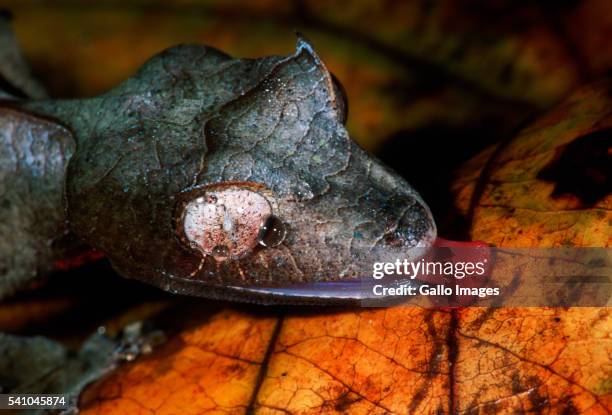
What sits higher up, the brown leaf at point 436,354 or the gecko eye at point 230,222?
the gecko eye at point 230,222

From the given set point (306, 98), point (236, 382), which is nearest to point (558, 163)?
point (306, 98)

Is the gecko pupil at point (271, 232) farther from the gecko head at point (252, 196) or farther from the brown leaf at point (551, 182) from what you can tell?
the brown leaf at point (551, 182)

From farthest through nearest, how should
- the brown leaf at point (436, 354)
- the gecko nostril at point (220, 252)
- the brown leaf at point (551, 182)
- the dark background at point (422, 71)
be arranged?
the dark background at point (422, 71) < the gecko nostril at point (220, 252) < the brown leaf at point (551, 182) < the brown leaf at point (436, 354)

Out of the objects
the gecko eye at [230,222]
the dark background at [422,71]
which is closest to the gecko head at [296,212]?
the gecko eye at [230,222]

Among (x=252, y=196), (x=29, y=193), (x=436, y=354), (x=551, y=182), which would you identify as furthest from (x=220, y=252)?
(x=29, y=193)

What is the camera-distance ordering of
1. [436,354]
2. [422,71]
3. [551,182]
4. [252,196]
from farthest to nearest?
[422,71] → [252,196] → [551,182] → [436,354]

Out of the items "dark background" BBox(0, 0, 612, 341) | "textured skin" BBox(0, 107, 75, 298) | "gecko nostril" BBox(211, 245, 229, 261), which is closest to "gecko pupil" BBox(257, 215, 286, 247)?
"gecko nostril" BBox(211, 245, 229, 261)

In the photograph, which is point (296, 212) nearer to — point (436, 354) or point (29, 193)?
point (436, 354)
